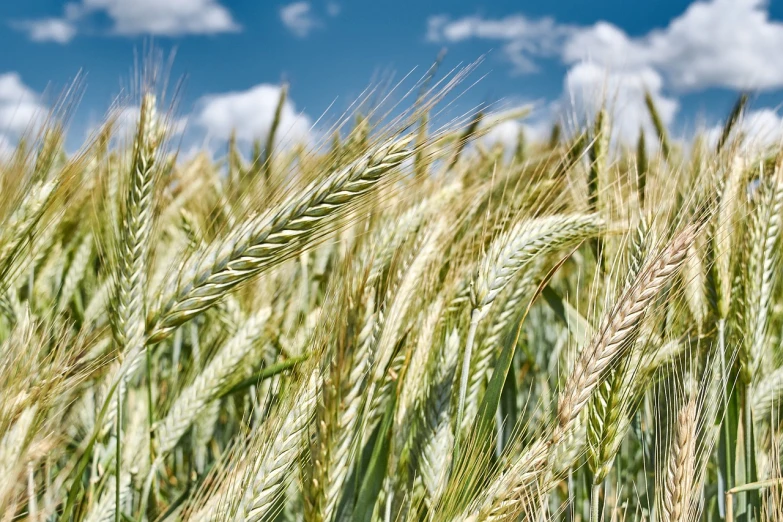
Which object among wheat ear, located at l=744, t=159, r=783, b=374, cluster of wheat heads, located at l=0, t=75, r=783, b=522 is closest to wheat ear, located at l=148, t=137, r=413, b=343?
cluster of wheat heads, located at l=0, t=75, r=783, b=522

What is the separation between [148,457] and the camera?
5.29ft

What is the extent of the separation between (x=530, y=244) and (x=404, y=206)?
1.88ft

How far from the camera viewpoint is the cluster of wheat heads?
1019 mm

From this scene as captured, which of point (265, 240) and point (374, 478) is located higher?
point (265, 240)

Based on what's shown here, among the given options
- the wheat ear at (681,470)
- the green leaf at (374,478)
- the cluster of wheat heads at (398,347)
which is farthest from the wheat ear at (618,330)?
the green leaf at (374,478)

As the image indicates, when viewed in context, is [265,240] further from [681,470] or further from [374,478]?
[681,470]

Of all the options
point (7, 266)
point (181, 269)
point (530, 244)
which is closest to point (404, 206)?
point (530, 244)

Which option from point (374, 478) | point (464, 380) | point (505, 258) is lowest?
point (374, 478)

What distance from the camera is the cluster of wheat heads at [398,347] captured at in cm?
102

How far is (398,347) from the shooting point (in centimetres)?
135

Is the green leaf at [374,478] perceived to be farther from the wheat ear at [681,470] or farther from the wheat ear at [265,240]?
the wheat ear at [681,470]

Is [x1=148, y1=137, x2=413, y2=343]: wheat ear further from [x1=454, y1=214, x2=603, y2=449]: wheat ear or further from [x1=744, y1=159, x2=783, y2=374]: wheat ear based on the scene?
[x1=744, y1=159, x2=783, y2=374]: wheat ear

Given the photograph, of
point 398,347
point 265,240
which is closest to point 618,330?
point 398,347

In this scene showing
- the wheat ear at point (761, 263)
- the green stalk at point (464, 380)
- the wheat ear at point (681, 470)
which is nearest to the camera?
the wheat ear at point (681, 470)
